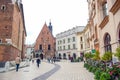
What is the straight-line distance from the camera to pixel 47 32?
67.3 meters

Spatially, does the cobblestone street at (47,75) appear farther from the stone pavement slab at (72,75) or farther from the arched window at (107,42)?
the arched window at (107,42)

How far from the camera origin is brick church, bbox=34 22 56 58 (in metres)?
65.5

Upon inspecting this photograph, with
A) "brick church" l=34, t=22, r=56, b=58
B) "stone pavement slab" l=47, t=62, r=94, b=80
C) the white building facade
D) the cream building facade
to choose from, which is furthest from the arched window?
"brick church" l=34, t=22, r=56, b=58

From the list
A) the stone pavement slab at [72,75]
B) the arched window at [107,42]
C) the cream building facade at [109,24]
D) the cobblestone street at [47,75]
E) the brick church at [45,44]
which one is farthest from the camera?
the brick church at [45,44]

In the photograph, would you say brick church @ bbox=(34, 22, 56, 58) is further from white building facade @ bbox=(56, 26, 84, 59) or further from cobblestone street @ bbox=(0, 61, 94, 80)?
cobblestone street @ bbox=(0, 61, 94, 80)

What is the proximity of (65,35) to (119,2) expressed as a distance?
53.1 m

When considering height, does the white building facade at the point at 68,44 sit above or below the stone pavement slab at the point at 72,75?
above

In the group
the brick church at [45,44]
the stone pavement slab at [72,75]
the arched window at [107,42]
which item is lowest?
the stone pavement slab at [72,75]

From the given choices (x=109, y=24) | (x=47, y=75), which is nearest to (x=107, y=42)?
(x=109, y=24)

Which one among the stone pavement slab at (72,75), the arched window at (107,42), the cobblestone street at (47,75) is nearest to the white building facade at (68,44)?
the cobblestone street at (47,75)

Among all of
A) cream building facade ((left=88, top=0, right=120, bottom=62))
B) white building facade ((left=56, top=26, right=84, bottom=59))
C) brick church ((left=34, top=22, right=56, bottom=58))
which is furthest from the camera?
brick church ((left=34, top=22, right=56, bottom=58))

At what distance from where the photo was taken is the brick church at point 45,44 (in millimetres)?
65500

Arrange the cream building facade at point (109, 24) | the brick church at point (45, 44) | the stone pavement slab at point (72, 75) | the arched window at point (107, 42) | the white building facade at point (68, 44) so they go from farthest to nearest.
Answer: the brick church at point (45, 44), the white building facade at point (68, 44), the arched window at point (107, 42), the stone pavement slab at point (72, 75), the cream building facade at point (109, 24)

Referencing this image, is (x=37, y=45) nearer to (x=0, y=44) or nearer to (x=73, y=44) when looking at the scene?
(x=73, y=44)
